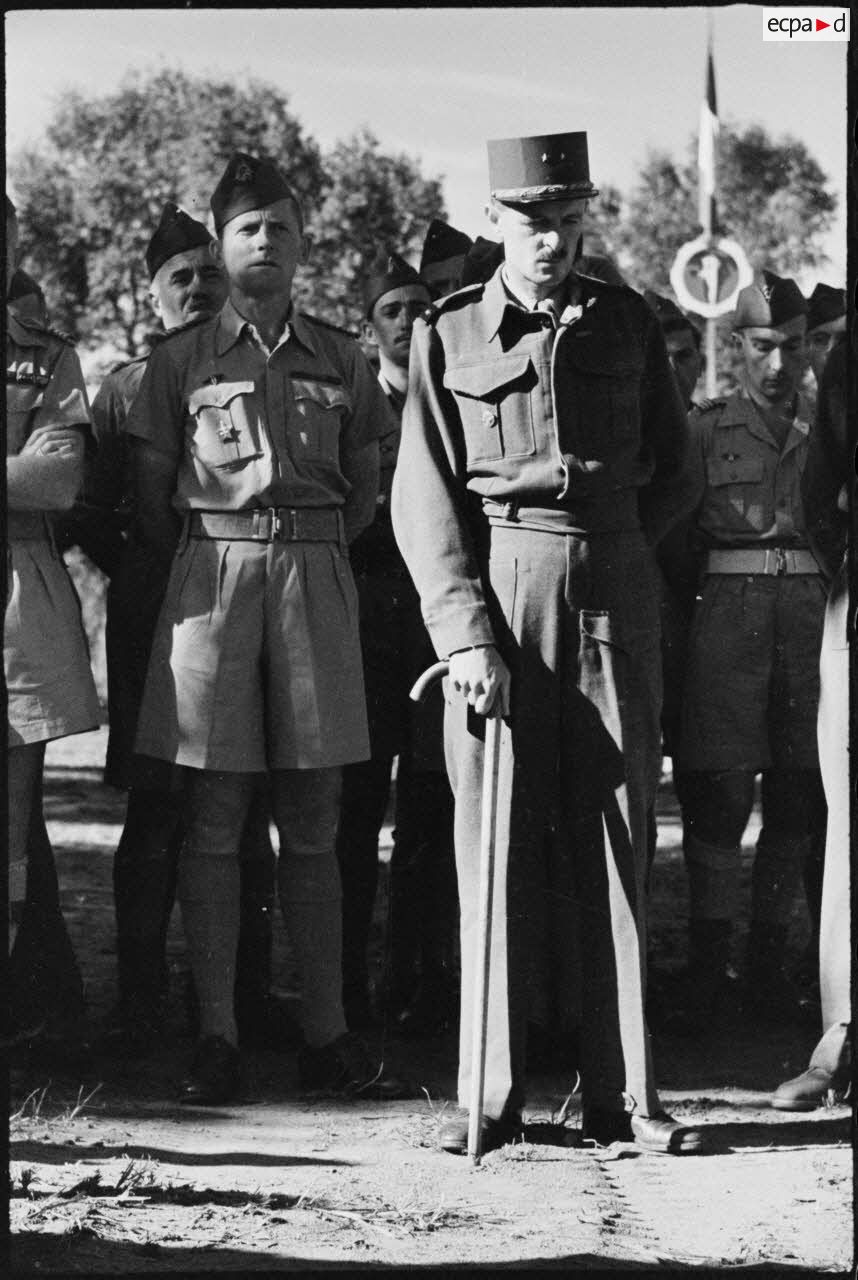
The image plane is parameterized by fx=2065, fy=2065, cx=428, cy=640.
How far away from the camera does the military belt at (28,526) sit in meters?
5.12

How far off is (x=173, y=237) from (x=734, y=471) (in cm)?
182

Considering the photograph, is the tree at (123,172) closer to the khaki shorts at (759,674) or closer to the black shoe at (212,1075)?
the khaki shorts at (759,674)

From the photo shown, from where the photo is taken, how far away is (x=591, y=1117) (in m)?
4.72

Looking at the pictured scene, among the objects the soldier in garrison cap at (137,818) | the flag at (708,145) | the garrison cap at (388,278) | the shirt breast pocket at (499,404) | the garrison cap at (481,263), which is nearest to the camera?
the shirt breast pocket at (499,404)

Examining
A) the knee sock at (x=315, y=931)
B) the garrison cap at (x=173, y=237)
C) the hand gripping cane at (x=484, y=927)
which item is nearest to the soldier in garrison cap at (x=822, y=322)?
the garrison cap at (x=173, y=237)

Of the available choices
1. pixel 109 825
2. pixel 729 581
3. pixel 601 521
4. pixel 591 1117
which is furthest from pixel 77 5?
pixel 109 825

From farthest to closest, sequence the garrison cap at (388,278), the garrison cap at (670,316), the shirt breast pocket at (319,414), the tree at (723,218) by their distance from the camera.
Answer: the tree at (723,218) → the garrison cap at (670,316) → the garrison cap at (388,278) → the shirt breast pocket at (319,414)

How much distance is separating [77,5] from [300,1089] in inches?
111

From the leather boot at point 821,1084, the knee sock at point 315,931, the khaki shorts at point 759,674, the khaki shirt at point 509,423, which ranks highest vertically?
the khaki shirt at point 509,423

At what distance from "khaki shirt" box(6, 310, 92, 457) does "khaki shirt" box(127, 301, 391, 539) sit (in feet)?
0.57

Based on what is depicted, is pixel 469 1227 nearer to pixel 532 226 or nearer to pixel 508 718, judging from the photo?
pixel 508 718

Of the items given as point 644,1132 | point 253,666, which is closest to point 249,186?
point 253,666

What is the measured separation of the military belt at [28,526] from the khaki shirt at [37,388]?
173 millimetres

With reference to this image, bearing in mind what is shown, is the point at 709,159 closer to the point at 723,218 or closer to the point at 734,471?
the point at 734,471
